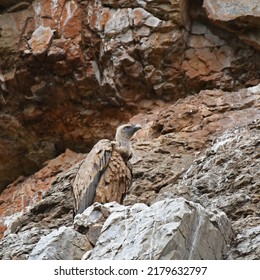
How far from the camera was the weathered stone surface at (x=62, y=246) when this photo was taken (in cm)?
744

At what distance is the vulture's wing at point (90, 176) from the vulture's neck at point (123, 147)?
18cm

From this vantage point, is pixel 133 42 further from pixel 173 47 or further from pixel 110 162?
pixel 110 162

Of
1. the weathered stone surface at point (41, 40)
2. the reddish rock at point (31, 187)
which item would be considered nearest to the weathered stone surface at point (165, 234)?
the reddish rock at point (31, 187)

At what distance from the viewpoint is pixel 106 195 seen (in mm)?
9578

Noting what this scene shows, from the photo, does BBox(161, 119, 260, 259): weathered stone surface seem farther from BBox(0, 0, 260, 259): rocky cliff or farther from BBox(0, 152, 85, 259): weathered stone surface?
BBox(0, 152, 85, 259): weathered stone surface

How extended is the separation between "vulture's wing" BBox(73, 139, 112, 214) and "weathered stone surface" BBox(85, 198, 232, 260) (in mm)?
2001

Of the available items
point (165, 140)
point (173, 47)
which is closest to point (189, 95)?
point (173, 47)

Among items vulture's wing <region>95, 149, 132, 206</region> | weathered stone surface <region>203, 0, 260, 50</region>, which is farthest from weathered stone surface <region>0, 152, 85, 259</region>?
weathered stone surface <region>203, 0, 260, 50</region>

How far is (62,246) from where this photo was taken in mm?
7535

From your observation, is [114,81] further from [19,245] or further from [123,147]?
[19,245]

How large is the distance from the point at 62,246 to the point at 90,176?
211cm

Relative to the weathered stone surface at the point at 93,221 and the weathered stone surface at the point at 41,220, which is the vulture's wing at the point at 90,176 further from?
the weathered stone surface at the point at 93,221

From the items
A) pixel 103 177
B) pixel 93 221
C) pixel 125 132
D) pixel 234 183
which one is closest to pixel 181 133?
pixel 125 132
